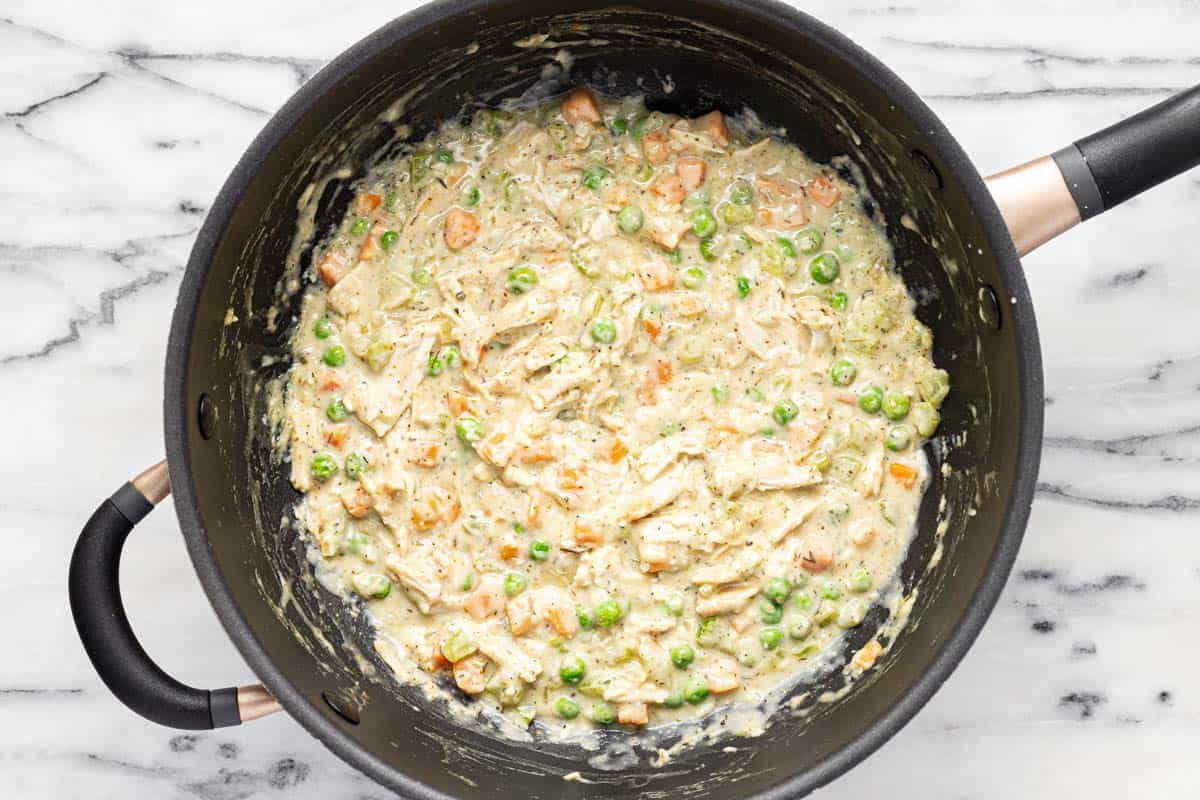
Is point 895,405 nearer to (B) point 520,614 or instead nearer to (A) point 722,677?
(A) point 722,677

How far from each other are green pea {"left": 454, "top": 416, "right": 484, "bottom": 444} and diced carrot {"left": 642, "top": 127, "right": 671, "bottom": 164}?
106cm

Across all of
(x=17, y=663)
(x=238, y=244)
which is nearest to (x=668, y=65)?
(x=238, y=244)

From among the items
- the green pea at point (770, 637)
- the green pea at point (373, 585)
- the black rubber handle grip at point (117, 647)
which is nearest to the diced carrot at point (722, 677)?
the green pea at point (770, 637)

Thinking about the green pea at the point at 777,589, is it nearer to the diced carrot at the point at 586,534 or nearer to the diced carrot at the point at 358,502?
the diced carrot at the point at 586,534

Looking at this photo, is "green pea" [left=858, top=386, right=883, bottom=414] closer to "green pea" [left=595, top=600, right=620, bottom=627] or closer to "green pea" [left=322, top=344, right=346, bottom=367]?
"green pea" [left=595, top=600, right=620, bottom=627]

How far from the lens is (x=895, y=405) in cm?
380

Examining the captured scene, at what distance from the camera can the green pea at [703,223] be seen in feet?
12.5

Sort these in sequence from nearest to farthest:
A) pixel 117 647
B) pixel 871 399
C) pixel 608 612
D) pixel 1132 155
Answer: pixel 1132 155
pixel 117 647
pixel 608 612
pixel 871 399

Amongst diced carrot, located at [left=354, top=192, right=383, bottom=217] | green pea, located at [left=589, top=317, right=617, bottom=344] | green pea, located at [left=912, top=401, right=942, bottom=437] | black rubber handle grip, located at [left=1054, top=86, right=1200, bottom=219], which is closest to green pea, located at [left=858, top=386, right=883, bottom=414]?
green pea, located at [left=912, top=401, right=942, bottom=437]

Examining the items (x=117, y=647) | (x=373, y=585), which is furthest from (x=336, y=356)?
(x=117, y=647)

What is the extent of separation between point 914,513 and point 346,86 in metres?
2.27

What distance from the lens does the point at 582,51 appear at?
3.89 m

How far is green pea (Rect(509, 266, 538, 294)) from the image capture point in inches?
149

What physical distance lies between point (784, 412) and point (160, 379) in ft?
6.88
